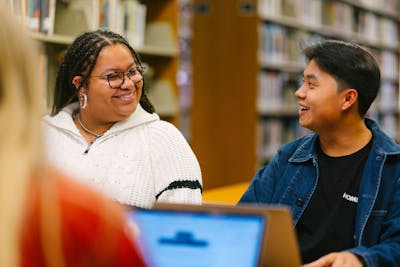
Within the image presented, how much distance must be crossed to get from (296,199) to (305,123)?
0.85 ft

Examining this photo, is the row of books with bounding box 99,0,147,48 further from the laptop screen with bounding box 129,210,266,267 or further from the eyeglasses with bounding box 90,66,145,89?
the laptop screen with bounding box 129,210,266,267

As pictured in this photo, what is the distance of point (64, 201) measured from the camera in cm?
76

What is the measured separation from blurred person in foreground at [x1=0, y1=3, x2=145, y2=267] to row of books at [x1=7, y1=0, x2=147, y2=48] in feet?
6.99

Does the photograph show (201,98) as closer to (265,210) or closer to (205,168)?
(205,168)

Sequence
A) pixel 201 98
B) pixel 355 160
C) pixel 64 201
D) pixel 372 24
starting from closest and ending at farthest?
1. pixel 64 201
2. pixel 355 160
3. pixel 201 98
4. pixel 372 24

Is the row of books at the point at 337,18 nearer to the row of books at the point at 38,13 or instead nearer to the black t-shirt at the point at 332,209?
the row of books at the point at 38,13

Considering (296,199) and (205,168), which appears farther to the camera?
(205,168)

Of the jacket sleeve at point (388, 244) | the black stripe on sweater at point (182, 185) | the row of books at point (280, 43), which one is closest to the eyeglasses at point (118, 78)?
the black stripe on sweater at point (182, 185)

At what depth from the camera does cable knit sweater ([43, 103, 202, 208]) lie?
2180 mm

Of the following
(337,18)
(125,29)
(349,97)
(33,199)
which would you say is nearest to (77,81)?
(349,97)

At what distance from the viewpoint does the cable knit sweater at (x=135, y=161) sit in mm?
2180

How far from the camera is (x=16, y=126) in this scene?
2.46ft

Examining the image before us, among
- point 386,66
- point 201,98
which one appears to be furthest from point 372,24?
point 201,98

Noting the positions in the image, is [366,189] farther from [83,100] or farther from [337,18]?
[337,18]
